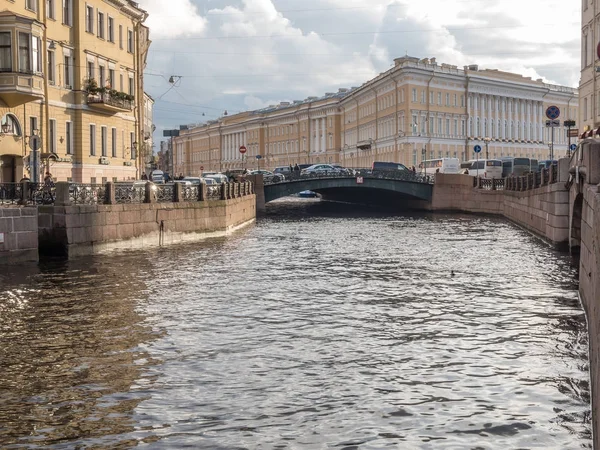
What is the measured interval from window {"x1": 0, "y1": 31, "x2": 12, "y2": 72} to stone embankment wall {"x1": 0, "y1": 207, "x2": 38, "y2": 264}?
38.1 feet

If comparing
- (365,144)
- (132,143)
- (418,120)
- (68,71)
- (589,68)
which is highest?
(589,68)

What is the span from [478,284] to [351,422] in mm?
10001

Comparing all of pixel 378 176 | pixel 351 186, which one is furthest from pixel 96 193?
pixel 378 176

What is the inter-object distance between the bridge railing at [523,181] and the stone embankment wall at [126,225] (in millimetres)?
11274

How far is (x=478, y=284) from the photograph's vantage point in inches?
687

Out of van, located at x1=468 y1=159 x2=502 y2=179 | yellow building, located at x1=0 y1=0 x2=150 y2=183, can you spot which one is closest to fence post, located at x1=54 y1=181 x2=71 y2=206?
yellow building, located at x1=0 y1=0 x2=150 y2=183

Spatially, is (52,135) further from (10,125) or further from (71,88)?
(10,125)

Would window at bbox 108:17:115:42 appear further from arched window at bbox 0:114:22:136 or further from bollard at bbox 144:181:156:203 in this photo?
bollard at bbox 144:181:156:203

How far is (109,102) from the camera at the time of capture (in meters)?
38.1

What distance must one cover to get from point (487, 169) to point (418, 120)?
26.1 m

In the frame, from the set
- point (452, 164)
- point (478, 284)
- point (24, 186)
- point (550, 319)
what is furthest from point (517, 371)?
point (452, 164)

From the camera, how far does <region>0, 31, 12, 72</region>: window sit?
3012 cm

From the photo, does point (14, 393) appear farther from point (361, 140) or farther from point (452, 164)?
point (361, 140)

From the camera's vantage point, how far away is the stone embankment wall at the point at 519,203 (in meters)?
24.0
